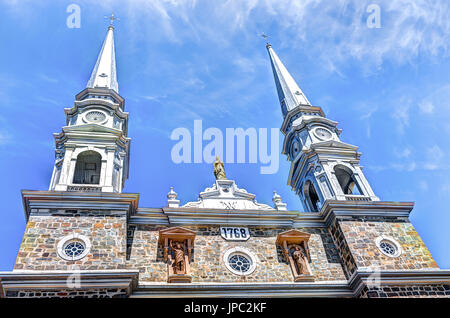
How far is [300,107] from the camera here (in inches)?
923

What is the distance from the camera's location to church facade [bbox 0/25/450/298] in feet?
42.4

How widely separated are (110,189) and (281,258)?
7.30 metres

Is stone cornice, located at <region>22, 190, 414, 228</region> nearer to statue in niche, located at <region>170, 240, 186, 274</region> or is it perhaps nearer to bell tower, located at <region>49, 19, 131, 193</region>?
bell tower, located at <region>49, 19, 131, 193</region>

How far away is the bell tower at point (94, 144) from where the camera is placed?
54.2 ft

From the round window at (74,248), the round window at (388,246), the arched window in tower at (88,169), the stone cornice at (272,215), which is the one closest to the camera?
the round window at (74,248)

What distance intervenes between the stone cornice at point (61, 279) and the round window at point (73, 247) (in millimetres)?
989

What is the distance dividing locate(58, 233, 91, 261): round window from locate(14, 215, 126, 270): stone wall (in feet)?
0.44

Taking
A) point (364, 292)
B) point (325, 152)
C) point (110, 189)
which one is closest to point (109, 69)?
point (110, 189)

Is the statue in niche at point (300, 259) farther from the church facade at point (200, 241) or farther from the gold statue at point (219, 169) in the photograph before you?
the gold statue at point (219, 169)

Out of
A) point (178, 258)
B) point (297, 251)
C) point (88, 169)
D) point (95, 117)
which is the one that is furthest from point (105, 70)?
point (297, 251)

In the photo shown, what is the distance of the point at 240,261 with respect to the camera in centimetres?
1483

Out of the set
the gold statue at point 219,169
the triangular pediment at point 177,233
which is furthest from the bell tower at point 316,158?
the triangular pediment at point 177,233
